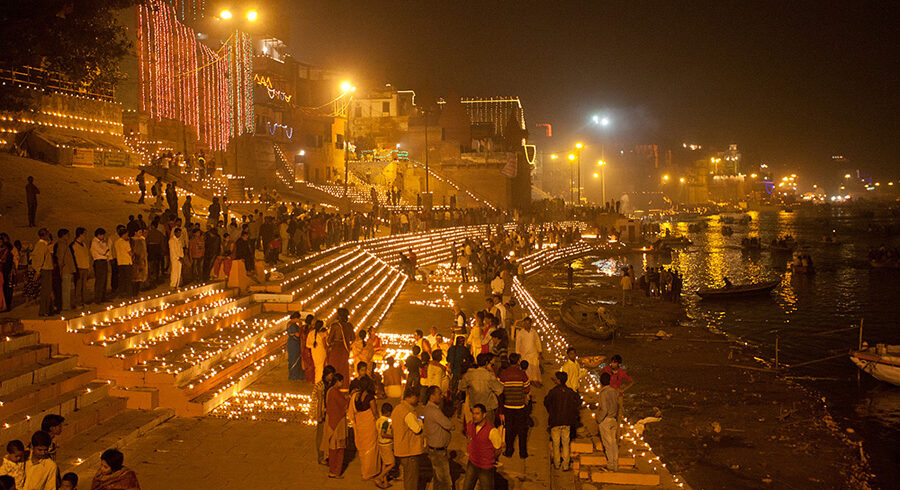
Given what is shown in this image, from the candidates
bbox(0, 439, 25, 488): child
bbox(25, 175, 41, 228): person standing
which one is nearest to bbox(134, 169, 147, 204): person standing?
bbox(25, 175, 41, 228): person standing

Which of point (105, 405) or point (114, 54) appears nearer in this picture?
point (105, 405)

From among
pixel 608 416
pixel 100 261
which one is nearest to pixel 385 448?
pixel 608 416

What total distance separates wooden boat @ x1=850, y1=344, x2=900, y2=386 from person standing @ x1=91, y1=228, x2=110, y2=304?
738 inches

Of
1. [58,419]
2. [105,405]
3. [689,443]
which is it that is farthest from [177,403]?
[689,443]

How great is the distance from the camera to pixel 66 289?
35.5 feet

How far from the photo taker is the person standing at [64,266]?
1073cm

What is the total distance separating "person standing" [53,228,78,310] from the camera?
1073 cm

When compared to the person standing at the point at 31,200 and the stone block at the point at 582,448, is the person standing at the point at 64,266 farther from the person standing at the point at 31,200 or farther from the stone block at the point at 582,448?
the stone block at the point at 582,448

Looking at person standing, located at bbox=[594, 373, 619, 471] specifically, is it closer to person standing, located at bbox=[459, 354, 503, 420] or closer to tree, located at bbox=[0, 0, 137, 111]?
person standing, located at bbox=[459, 354, 503, 420]

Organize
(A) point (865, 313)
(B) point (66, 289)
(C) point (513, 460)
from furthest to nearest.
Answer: (A) point (865, 313), (B) point (66, 289), (C) point (513, 460)

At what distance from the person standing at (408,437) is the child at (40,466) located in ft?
10.9

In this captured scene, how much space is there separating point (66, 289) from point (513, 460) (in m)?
7.55

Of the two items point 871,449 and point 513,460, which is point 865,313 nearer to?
point 871,449

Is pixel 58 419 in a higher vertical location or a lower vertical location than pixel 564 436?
higher
